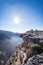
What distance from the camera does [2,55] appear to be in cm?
2536

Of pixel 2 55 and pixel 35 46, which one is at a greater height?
pixel 35 46

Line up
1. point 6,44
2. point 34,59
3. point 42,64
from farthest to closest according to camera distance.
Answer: point 6,44, point 34,59, point 42,64

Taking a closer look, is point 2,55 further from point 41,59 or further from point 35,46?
point 41,59

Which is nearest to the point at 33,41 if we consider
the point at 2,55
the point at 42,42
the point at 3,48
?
the point at 42,42

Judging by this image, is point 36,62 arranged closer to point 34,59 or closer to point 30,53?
point 34,59

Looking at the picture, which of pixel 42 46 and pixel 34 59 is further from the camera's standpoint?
pixel 42 46

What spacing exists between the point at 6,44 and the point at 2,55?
1010 cm

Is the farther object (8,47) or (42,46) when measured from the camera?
(8,47)

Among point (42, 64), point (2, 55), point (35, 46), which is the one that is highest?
point (35, 46)

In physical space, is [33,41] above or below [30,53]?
above

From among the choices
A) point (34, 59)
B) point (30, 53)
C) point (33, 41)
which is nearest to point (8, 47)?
point (33, 41)

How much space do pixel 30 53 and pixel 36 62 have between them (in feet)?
10.6

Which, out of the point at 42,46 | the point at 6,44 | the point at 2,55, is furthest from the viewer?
the point at 6,44

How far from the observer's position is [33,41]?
12781 mm
